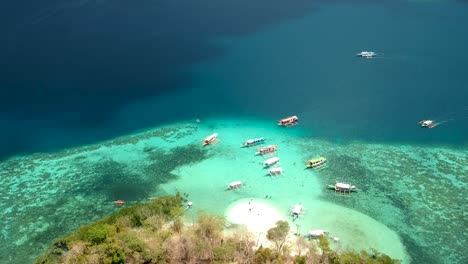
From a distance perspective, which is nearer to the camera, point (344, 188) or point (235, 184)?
point (344, 188)

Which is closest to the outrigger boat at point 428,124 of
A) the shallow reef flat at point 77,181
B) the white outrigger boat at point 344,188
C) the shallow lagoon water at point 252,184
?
the shallow lagoon water at point 252,184

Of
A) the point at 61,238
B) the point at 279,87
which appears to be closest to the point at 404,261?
the point at 61,238

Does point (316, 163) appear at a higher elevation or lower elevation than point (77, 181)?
lower

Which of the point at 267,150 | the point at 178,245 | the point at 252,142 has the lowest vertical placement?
the point at 178,245

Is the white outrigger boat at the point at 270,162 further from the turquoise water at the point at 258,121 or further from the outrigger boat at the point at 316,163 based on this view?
the outrigger boat at the point at 316,163

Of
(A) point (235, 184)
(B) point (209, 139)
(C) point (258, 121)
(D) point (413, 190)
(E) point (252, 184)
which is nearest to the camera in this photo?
(D) point (413, 190)

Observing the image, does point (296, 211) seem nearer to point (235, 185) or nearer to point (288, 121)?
point (235, 185)

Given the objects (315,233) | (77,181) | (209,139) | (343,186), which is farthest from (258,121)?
(77,181)
